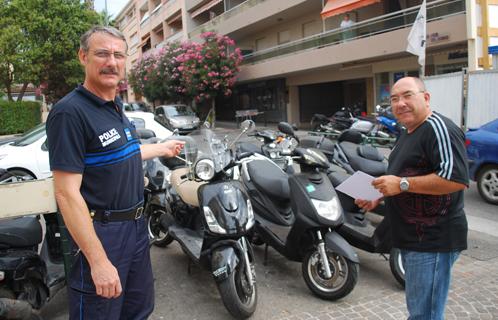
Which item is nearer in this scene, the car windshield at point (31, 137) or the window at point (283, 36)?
the car windshield at point (31, 137)

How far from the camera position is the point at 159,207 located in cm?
523

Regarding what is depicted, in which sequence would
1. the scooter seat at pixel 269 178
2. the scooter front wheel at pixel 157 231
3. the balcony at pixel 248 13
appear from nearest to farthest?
the scooter seat at pixel 269 178 → the scooter front wheel at pixel 157 231 → the balcony at pixel 248 13

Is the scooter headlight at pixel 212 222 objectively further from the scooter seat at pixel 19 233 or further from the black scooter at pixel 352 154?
the black scooter at pixel 352 154

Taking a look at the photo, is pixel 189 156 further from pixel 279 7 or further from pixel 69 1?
pixel 69 1

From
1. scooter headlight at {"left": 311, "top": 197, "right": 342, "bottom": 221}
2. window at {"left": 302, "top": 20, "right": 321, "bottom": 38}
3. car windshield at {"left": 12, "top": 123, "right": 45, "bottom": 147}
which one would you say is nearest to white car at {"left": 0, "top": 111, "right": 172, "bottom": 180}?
car windshield at {"left": 12, "top": 123, "right": 45, "bottom": 147}

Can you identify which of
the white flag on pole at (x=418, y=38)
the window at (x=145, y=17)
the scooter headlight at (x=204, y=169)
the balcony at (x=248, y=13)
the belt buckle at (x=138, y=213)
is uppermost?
the window at (x=145, y=17)

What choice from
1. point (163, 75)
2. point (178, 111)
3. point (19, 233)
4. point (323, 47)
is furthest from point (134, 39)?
point (19, 233)

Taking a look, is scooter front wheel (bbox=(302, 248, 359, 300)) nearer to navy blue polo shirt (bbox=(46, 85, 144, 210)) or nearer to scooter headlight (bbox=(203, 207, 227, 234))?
scooter headlight (bbox=(203, 207, 227, 234))

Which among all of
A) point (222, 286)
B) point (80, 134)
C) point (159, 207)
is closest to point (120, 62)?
point (80, 134)

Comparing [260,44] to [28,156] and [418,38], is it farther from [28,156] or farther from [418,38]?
[28,156]

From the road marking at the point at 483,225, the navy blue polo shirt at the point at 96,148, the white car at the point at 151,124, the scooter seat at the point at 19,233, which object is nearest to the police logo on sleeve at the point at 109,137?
the navy blue polo shirt at the point at 96,148

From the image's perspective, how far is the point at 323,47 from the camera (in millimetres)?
18922

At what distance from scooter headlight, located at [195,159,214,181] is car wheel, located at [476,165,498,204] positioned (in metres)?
4.81

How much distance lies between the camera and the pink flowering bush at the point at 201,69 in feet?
81.6
